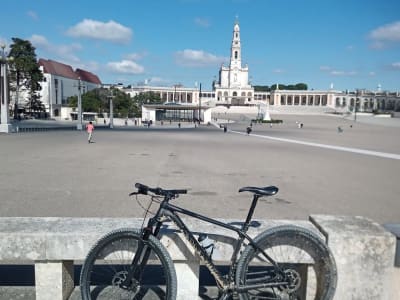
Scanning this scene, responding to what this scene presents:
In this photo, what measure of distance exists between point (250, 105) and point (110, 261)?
13559cm

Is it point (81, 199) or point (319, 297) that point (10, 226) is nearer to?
point (319, 297)

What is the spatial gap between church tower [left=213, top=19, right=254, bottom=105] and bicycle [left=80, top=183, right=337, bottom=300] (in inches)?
5548

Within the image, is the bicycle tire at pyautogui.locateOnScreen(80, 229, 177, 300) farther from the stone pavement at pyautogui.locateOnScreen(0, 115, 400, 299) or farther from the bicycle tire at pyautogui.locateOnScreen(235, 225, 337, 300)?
the stone pavement at pyautogui.locateOnScreen(0, 115, 400, 299)

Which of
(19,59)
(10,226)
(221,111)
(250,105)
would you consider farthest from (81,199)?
(250,105)

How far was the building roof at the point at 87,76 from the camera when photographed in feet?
438

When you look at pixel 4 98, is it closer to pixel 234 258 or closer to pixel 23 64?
pixel 234 258

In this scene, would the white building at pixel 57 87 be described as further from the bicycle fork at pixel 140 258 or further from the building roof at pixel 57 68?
the bicycle fork at pixel 140 258

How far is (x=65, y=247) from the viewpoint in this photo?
8.90 ft

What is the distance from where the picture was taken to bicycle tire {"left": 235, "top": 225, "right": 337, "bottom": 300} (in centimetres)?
268

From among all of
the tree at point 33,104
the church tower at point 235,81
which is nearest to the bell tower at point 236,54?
the church tower at point 235,81

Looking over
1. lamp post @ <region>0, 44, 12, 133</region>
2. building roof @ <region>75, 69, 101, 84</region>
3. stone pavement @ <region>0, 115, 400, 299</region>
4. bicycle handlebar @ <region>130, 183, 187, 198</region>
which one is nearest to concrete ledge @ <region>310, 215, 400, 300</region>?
bicycle handlebar @ <region>130, 183, 187, 198</region>

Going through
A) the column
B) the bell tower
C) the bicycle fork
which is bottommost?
the column

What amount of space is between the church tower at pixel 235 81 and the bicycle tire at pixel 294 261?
141 meters

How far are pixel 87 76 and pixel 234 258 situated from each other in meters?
150
